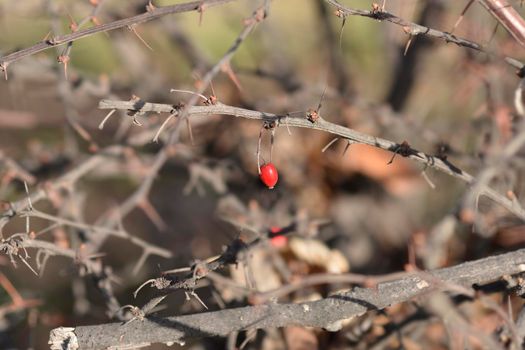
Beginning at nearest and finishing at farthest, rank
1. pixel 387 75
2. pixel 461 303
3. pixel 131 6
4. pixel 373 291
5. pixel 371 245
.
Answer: pixel 373 291 → pixel 461 303 → pixel 131 6 → pixel 371 245 → pixel 387 75

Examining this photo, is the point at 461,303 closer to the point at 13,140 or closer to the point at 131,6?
the point at 131,6

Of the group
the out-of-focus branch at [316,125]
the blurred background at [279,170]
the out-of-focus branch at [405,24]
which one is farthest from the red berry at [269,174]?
the out-of-focus branch at [405,24]

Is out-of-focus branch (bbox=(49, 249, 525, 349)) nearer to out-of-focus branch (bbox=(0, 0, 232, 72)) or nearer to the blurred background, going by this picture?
the blurred background

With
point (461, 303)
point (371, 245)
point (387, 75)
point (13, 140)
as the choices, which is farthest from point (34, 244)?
point (13, 140)

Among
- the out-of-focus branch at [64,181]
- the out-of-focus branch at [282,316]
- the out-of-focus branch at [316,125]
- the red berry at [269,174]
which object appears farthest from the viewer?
the out-of-focus branch at [64,181]

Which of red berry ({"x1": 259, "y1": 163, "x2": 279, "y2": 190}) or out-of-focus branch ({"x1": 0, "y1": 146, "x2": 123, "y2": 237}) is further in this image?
out-of-focus branch ({"x1": 0, "y1": 146, "x2": 123, "y2": 237})

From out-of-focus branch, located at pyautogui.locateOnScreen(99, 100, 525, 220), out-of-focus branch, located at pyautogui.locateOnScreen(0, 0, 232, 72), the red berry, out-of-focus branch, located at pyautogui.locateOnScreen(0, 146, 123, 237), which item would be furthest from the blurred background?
out-of-focus branch, located at pyautogui.locateOnScreen(0, 0, 232, 72)

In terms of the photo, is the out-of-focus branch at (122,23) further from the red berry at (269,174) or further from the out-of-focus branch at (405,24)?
the red berry at (269,174)
